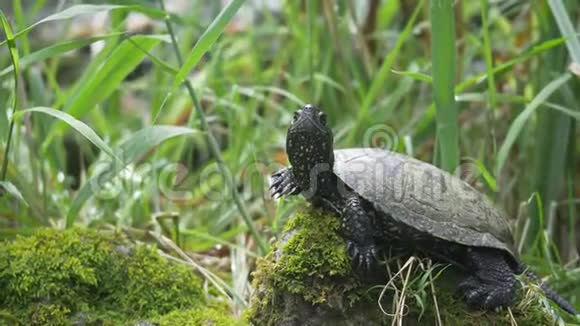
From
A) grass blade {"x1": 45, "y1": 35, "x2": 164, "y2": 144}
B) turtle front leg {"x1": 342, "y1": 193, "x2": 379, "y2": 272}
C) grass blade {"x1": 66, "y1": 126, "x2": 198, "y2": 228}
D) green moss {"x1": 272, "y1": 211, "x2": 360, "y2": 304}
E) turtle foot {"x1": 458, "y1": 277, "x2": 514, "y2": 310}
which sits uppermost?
grass blade {"x1": 45, "y1": 35, "x2": 164, "y2": 144}

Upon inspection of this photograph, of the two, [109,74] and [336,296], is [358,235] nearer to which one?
[336,296]

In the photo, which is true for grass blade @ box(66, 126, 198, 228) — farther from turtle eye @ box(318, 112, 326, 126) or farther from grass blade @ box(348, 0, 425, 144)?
grass blade @ box(348, 0, 425, 144)

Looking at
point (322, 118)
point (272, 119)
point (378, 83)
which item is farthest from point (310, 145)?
point (272, 119)

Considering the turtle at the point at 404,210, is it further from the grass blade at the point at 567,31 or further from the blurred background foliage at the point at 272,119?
the grass blade at the point at 567,31

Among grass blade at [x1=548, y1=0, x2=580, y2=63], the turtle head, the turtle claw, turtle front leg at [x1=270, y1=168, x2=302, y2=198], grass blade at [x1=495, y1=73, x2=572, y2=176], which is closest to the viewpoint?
the turtle claw

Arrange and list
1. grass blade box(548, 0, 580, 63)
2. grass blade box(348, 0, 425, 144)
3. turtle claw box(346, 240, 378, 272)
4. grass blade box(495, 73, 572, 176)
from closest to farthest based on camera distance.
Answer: turtle claw box(346, 240, 378, 272) < grass blade box(548, 0, 580, 63) < grass blade box(495, 73, 572, 176) < grass blade box(348, 0, 425, 144)

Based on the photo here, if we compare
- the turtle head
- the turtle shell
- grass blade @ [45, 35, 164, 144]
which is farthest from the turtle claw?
grass blade @ [45, 35, 164, 144]
